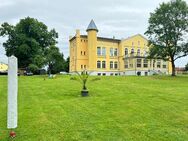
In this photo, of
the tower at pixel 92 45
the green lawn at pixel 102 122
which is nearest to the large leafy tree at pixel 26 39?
the tower at pixel 92 45

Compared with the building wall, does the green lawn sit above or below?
below

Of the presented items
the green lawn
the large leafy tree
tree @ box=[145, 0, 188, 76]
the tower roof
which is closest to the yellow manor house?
the tower roof

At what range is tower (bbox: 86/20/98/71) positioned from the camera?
58.0m

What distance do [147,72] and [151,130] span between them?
175 feet

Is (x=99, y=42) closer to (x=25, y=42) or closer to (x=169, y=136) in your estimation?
(x=25, y=42)

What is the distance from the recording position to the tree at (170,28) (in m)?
39.9

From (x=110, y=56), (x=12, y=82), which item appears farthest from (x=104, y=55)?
(x=12, y=82)

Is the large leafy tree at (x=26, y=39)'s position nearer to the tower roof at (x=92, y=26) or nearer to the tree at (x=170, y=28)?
the tower roof at (x=92, y=26)

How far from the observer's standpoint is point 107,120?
823cm

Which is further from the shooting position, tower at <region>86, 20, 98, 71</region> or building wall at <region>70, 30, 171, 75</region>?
building wall at <region>70, 30, 171, 75</region>

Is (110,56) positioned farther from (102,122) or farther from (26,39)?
(102,122)

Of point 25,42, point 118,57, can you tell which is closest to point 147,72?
point 118,57

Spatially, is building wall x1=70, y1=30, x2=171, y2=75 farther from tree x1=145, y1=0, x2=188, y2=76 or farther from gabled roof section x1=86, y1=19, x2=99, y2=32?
tree x1=145, y1=0, x2=188, y2=76

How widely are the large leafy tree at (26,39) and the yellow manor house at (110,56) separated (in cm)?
692
